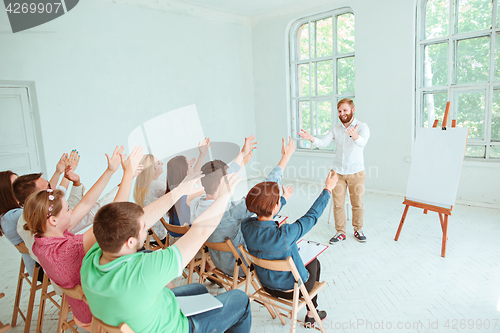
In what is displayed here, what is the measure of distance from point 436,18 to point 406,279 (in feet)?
13.8

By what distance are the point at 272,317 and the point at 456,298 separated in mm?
1488

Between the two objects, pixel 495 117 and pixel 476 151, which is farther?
pixel 476 151

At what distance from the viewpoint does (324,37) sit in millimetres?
6402

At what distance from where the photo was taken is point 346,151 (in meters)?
3.74

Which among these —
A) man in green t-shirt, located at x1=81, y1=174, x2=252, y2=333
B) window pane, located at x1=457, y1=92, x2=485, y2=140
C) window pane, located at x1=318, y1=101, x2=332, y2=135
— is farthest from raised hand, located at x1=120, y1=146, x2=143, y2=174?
window pane, located at x1=318, y1=101, x2=332, y2=135

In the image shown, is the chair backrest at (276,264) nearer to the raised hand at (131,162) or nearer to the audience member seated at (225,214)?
the audience member seated at (225,214)

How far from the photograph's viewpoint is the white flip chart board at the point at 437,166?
3.30m

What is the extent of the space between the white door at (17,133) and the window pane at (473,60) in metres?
6.46

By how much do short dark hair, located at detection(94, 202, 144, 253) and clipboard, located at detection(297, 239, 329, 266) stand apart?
124 centimetres

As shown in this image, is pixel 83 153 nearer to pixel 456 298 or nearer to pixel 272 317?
pixel 272 317

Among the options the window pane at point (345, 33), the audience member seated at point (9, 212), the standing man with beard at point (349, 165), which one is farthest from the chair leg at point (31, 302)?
the window pane at point (345, 33)

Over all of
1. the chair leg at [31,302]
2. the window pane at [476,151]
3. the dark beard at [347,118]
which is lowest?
the chair leg at [31,302]

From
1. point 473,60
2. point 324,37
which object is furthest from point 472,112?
point 324,37

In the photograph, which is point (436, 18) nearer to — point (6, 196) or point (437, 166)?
point (437, 166)
